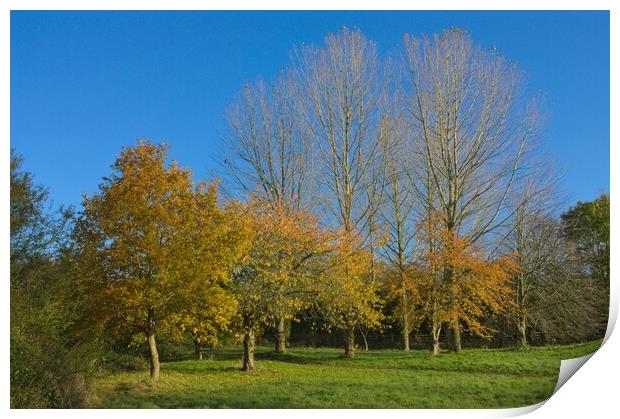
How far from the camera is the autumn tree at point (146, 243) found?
11.1m

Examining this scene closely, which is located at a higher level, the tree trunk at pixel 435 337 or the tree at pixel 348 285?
the tree at pixel 348 285

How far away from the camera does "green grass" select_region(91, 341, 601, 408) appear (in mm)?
9086

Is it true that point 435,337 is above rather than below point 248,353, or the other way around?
above

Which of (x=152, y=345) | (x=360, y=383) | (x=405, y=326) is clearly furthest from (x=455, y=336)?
(x=152, y=345)

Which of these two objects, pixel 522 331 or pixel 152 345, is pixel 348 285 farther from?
pixel 152 345

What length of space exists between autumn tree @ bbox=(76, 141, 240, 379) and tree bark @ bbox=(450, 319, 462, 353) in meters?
6.47

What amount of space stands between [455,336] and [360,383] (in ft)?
17.8

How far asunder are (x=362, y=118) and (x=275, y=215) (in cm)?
459

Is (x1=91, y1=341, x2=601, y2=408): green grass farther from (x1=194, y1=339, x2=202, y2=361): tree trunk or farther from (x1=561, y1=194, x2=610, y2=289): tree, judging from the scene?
(x1=561, y1=194, x2=610, y2=289): tree

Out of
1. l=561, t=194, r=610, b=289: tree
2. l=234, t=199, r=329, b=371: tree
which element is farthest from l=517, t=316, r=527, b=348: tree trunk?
l=234, t=199, r=329, b=371: tree

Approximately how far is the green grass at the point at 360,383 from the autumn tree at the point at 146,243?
Result: 4.28 ft

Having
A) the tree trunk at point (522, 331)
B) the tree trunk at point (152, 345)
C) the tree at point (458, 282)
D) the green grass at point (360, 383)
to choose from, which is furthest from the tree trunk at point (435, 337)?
the tree trunk at point (152, 345)

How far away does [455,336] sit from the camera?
50.7 feet
